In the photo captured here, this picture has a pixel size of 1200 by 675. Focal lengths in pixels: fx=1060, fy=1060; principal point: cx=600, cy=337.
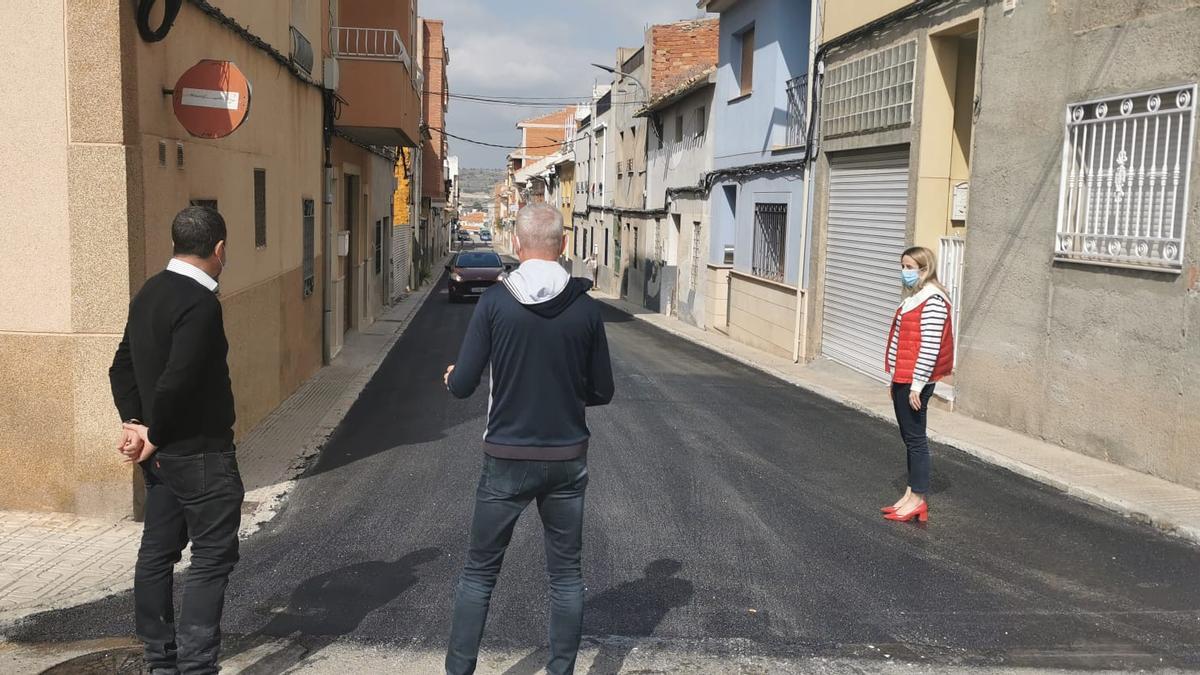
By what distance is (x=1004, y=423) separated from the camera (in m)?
10.3

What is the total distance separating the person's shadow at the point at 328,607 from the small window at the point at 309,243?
313 inches

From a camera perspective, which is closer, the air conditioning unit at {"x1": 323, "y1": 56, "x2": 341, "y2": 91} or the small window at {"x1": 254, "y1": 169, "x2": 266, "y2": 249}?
the small window at {"x1": 254, "y1": 169, "x2": 266, "y2": 249}

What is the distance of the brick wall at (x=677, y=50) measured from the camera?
3397cm

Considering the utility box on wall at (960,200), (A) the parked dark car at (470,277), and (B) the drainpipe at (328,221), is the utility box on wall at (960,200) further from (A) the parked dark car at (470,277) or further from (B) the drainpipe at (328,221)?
(A) the parked dark car at (470,277)

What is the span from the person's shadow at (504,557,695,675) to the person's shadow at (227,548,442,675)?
2.93ft

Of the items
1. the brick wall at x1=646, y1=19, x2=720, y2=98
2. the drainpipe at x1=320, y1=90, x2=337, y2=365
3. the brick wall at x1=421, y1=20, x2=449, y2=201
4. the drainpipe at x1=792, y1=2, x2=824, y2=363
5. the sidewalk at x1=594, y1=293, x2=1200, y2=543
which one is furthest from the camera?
the brick wall at x1=421, y1=20, x2=449, y2=201

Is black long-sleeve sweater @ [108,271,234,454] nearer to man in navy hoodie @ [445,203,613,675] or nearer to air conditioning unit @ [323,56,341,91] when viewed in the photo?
man in navy hoodie @ [445,203,613,675]

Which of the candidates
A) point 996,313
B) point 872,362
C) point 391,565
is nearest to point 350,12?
point 872,362

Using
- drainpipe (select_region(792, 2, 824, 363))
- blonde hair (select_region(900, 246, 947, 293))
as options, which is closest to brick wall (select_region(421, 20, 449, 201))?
drainpipe (select_region(792, 2, 824, 363))

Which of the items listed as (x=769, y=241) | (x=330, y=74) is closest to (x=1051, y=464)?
(x=330, y=74)

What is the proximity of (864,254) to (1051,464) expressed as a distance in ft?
21.6

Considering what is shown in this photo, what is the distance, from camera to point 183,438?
3.90 meters

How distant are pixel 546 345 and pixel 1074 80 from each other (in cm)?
744

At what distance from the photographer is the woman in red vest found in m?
6.62
